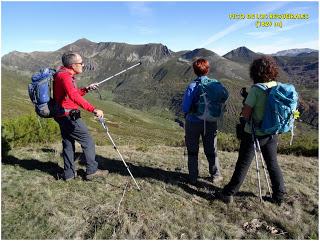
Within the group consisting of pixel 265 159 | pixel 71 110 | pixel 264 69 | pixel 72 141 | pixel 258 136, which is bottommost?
pixel 265 159

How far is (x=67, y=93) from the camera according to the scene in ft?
26.3

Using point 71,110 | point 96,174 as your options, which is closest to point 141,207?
point 96,174

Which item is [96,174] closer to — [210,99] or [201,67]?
[210,99]

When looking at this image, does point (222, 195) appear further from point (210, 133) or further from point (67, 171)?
point (67, 171)

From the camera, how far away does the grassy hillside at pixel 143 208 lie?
6.58 metres

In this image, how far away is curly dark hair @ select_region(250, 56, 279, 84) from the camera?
7176 mm

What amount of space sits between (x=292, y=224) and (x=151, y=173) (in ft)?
13.4

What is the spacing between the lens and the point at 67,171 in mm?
8930

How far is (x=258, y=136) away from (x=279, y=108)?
0.77m

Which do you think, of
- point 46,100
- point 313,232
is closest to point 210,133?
point 313,232

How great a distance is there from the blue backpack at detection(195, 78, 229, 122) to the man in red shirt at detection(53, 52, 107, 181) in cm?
221

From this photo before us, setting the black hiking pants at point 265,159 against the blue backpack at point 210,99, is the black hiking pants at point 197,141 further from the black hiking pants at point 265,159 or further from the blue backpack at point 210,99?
the black hiking pants at point 265,159

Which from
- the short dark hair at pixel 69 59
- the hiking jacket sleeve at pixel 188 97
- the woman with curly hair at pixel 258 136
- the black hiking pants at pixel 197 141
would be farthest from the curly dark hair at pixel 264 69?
the short dark hair at pixel 69 59

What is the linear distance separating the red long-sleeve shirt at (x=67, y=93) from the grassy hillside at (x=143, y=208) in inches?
73.5
